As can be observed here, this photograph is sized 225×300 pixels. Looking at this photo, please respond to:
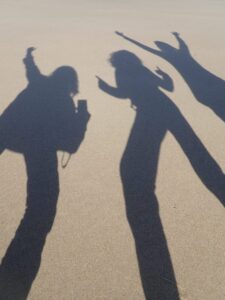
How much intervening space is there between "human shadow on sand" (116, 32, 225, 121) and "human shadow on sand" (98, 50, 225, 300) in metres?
0.67

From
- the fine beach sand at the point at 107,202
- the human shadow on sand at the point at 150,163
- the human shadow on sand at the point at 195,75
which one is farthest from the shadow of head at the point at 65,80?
the human shadow on sand at the point at 195,75

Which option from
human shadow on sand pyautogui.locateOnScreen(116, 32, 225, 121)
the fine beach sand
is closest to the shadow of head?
the fine beach sand

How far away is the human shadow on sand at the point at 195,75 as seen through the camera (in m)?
7.50

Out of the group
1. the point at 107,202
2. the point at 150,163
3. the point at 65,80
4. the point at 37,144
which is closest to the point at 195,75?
the point at 65,80

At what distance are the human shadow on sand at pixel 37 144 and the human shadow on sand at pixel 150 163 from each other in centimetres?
101

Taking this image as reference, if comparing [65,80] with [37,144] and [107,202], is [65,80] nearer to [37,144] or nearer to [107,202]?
[37,144]

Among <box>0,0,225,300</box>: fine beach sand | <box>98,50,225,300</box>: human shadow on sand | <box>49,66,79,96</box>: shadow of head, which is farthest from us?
<box>49,66,79,96</box>: shadow of head

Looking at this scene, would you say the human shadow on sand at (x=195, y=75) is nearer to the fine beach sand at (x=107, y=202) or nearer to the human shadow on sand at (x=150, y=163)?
the fine beach sand at (x=107, y=202)

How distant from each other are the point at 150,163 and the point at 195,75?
175 inches

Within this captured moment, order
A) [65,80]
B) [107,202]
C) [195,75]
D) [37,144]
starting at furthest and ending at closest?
[195,75], [65,80], [37,144], [107,202]

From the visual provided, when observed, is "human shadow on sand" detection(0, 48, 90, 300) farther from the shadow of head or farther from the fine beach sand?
the fine beach sand

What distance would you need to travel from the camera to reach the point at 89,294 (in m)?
3.48

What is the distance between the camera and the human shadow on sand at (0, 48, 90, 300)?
3.70 meters

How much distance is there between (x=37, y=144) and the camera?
5.73m
